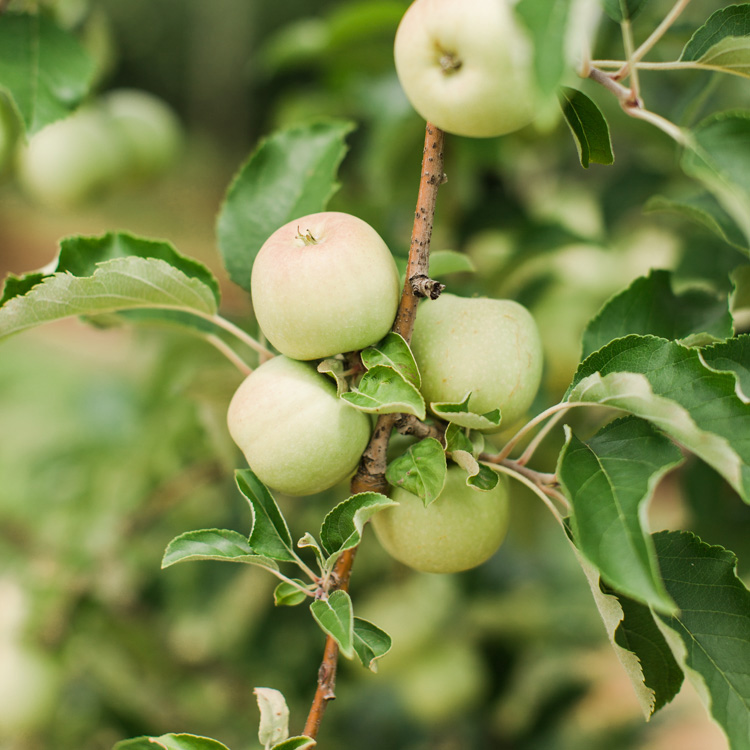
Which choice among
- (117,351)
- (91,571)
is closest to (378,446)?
(91,571)

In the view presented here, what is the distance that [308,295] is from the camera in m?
0.40

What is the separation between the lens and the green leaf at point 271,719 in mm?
421

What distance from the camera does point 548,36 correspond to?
30 centimetres

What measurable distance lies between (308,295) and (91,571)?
761 millimetres

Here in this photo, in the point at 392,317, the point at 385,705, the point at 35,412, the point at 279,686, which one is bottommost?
the point at 35,412

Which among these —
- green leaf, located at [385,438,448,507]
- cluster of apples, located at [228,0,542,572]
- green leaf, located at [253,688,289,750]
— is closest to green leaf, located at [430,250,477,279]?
cluster of apples, located at [228,0,542,572]

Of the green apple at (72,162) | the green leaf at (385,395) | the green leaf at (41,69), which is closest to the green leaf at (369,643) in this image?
the green leaf at (385,395)

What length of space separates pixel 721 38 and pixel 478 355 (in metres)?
0.24

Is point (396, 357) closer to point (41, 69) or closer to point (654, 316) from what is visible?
point (654, 316)

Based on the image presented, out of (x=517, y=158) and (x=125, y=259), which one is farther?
(x=517, y=158)

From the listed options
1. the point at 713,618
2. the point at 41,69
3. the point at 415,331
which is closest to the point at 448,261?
the point at 415,331

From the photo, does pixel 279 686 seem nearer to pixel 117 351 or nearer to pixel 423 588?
pixel 423 588

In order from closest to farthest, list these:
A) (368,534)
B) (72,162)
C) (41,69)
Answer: (41,69), (72,162), (368,534)

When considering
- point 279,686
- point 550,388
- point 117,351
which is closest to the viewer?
point 550,388
